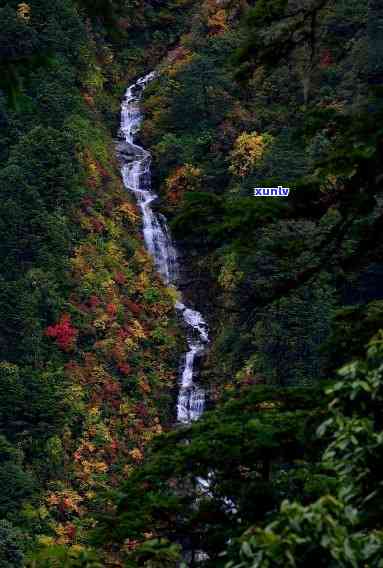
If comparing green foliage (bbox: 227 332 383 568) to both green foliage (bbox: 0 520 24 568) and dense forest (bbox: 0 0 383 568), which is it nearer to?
dense forest (bbox: 0 0 383 568)

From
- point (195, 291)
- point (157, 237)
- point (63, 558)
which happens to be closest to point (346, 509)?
point (63, 558)

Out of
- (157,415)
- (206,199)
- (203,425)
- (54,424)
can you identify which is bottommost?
(203,425)

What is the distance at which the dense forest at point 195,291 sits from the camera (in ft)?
19.4

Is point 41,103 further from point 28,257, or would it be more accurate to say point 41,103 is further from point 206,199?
point 206,199

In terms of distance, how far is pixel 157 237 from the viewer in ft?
130

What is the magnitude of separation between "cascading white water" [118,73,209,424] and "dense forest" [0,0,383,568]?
318 millimetres

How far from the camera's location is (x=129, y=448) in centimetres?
3000

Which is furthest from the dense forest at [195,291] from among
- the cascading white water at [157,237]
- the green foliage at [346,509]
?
the cascading white water at [157,237]

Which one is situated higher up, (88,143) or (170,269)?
(88,143)

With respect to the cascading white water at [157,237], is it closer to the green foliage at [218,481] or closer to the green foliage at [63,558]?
the green foliage at [218,481]

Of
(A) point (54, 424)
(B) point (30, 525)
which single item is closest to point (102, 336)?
(A) point (54, 424)

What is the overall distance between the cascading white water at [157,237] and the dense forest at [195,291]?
32 centimetres

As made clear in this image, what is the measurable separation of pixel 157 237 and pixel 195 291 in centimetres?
317

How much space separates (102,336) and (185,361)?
11.0ft
